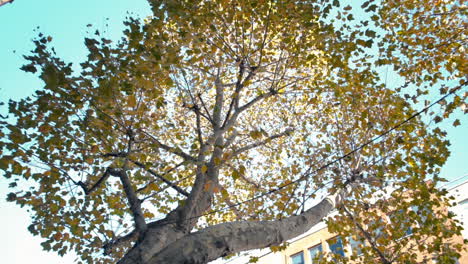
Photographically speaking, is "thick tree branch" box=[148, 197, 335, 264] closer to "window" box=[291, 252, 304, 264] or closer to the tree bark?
the tree bark

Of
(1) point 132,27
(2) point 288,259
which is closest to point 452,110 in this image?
(1) point 132,27

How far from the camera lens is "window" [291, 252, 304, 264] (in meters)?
18.3

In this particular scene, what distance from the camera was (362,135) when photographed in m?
7.88

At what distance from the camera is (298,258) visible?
60.9ft

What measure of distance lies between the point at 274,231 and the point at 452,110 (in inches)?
171

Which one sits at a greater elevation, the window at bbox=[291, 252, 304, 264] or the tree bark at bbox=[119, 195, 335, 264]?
the window at bbox=[291, 252, 304, 264]

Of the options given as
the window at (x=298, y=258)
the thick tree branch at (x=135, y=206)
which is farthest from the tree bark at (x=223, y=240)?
the window at (x=298, y=258)

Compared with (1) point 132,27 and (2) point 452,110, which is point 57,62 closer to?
(1) point 132,27

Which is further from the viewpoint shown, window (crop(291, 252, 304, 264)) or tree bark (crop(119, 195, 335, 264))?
window (crop(291, 252, 304, 264))

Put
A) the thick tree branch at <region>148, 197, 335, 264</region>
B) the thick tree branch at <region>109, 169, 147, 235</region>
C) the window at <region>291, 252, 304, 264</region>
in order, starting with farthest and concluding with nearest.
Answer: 1. the window at <region>291, 252, 304, 264</region>
2. the thick tree branch at <region>109, 169, 147, 235</region>
3. the thick tree branch at <region>148, 197, 335, 264</region>

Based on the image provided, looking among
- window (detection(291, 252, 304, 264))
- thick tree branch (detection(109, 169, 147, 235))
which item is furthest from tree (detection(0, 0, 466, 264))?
window (detection(291, 252, 304, 264))

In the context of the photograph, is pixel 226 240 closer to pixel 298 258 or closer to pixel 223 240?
pixel 223 240

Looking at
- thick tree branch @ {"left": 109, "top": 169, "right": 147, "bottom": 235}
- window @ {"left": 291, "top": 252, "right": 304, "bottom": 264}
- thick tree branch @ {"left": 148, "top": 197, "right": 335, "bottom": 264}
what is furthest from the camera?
window @ {"left": 291, "top": 252, "right": 304, "bottom": 264}

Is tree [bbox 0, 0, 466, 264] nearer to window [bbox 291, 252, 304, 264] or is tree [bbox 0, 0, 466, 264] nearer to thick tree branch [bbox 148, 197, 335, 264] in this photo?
thick tree branch [bbox 148, 197, 335, 264]
